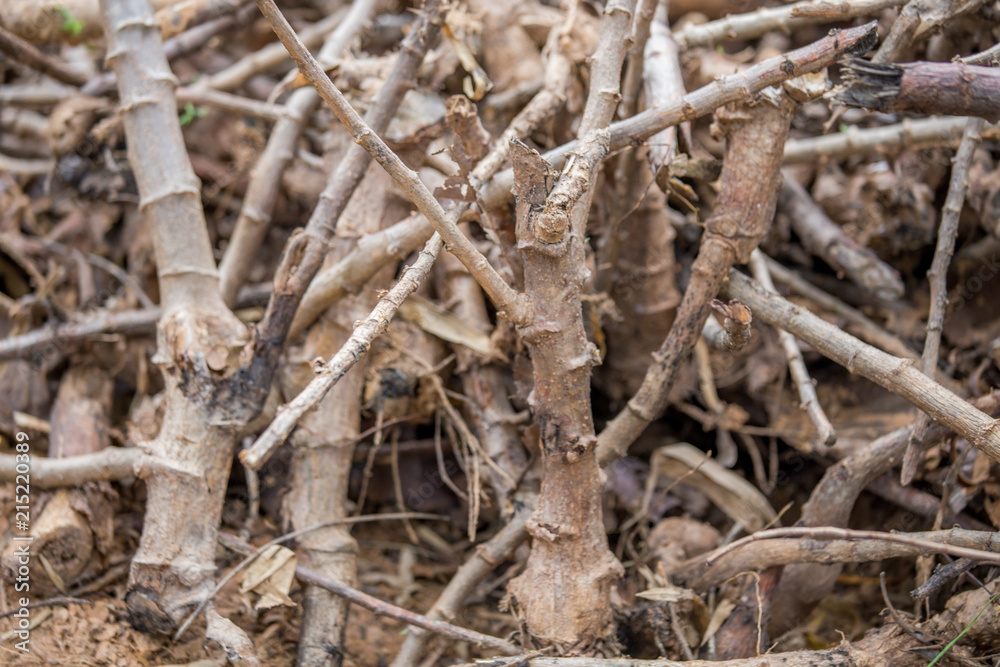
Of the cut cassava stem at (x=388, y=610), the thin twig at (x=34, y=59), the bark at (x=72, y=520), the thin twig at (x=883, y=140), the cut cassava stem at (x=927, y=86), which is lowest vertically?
the cut cassava stem at (x=388, y=610)

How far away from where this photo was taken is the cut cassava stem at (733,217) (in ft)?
5.49

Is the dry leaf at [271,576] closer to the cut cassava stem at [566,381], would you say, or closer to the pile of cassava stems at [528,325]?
the pile of cassava stems at [528,325]

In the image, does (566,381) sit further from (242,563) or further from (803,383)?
(242,563)

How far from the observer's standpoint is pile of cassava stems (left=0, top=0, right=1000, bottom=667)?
1.54 meters

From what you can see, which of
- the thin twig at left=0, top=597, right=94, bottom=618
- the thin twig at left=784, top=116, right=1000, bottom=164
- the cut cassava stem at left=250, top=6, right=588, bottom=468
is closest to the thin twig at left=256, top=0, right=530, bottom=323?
the cut cassava stem at left=250, top=6, right=588, bottom=468

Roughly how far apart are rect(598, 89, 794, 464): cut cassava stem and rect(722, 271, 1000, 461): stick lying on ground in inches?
4.4

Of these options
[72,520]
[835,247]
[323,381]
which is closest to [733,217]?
[835,247]

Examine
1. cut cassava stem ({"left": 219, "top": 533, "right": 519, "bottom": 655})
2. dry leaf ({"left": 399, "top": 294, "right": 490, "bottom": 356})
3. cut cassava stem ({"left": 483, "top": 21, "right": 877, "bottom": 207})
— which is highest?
cut cassava stem ({"left": 483, "top": 21, "right": 877, "bottom": 207})

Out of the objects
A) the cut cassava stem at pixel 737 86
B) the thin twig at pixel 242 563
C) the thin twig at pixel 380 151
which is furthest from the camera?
the thin twig at pixel 242 563

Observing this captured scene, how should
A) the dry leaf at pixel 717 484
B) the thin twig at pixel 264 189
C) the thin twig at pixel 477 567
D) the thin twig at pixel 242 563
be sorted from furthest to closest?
the thin twig at pixel 264 189
the dry leaf at pixel 717 484
the thin twig at pixel 477 567
the thin twig at pixel 242 563

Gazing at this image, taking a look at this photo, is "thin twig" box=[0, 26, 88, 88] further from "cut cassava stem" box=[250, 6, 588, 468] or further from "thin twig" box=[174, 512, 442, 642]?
"thin twig" box=[174, 512, 442, 642]

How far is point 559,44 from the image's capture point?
226 cm

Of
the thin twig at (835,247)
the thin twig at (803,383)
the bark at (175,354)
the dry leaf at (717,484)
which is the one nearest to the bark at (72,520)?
the bark at (175,354)

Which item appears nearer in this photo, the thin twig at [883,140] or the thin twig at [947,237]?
the thin twig at [947,237]
